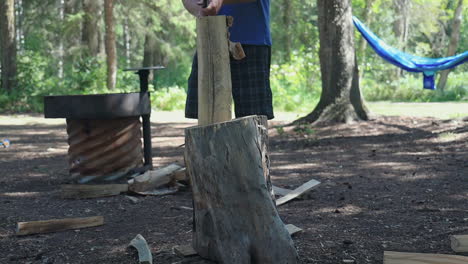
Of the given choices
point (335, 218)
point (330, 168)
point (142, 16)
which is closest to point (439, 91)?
Result: point (142, 16)

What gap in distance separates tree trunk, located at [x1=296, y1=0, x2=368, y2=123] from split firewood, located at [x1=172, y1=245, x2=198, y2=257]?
6.51 meters

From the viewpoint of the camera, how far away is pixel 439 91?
19.8 metres

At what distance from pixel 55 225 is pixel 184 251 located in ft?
3.65

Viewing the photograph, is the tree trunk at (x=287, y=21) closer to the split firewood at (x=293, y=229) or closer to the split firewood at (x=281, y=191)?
the split firewood at (x=281, y=191)

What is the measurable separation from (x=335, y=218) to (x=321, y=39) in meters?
6.06

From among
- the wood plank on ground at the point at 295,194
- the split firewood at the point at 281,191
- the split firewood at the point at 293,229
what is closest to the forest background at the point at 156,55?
the split firewood at the point at 281,191

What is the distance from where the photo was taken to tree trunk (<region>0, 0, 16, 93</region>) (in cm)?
1605

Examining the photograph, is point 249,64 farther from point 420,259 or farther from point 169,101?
point 169,101

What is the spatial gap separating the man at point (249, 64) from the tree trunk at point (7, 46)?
45.2ft

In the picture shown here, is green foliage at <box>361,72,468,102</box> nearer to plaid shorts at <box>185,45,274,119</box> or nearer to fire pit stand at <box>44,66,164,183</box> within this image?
fire pit stand at <box>44,66,164,183</box>

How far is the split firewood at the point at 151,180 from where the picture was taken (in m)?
4.62

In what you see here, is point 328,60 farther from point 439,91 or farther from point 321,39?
point 439,91

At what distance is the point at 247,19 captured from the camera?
3484 millimetres

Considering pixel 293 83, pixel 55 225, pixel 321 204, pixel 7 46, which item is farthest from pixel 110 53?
pixel 55 225
